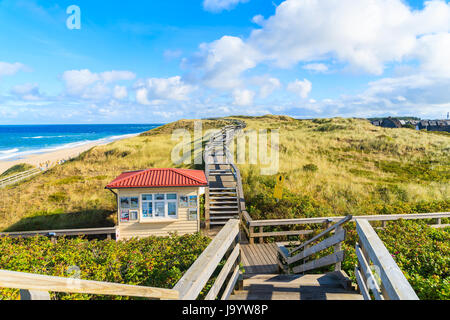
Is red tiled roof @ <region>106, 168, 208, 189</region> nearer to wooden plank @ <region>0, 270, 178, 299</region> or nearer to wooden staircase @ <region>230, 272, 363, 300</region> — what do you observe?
wooden staircase @ <region>230, 272, 363, 300</region>

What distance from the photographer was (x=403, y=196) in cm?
1329

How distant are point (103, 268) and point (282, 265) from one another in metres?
4.07

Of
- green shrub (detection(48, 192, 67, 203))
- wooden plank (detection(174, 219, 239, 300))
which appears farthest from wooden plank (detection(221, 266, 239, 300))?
green shrub (detection(48, 192, 67, 203))

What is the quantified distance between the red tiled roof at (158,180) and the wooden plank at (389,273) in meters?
7.89

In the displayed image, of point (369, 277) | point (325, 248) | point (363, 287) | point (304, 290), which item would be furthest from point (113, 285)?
point (325, 248)

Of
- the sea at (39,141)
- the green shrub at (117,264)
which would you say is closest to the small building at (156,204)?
the green shrub at (117,264)

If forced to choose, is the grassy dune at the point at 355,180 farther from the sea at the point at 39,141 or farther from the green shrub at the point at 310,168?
the sea at the point at 39,141

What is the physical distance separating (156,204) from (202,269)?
8.42 metres

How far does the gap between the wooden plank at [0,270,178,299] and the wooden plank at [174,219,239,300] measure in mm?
235

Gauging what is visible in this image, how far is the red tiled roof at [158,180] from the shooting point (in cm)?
1013

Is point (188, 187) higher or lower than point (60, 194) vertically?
higher

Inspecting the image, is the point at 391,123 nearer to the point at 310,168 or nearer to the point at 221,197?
the point at 310,168
